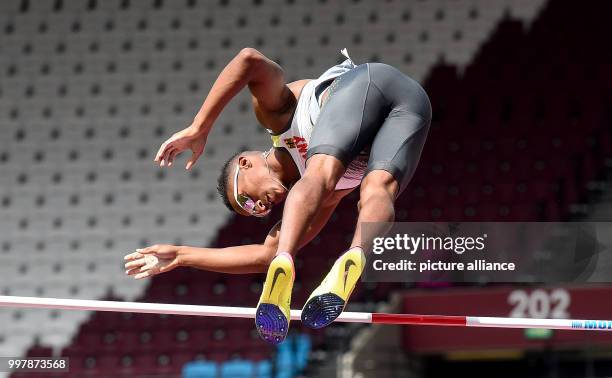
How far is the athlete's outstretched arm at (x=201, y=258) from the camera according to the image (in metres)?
3.22

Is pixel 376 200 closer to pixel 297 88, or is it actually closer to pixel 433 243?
pixel 297 88

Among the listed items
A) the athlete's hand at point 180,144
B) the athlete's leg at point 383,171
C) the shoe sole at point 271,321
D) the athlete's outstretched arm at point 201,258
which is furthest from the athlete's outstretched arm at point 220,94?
the shoe sole at point 271,321

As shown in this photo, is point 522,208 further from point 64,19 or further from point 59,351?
point 64,19

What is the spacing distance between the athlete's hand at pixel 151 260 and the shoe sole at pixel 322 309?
862 mm

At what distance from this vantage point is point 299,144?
10.00ft

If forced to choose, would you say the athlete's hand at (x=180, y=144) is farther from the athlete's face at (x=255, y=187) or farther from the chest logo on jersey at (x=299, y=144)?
the chest logo on jersey at (x=299, y=144)

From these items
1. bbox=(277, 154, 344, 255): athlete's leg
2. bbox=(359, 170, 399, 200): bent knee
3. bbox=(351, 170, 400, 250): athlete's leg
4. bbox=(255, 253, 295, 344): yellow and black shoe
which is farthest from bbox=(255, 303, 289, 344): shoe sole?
bbox=(359, 170, 399, 200): bent knee

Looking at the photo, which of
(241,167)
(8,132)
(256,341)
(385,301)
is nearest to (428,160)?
(385,301)

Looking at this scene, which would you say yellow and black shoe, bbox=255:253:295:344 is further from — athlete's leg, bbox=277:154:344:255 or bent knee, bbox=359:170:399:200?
bent knee, bbox=359:170:399:200

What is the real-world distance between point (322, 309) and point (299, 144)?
2.39 ft

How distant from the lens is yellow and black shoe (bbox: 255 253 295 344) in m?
2.48

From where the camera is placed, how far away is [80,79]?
870cm

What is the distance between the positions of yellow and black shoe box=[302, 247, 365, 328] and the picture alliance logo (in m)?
0.83

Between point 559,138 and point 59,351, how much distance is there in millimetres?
4153
